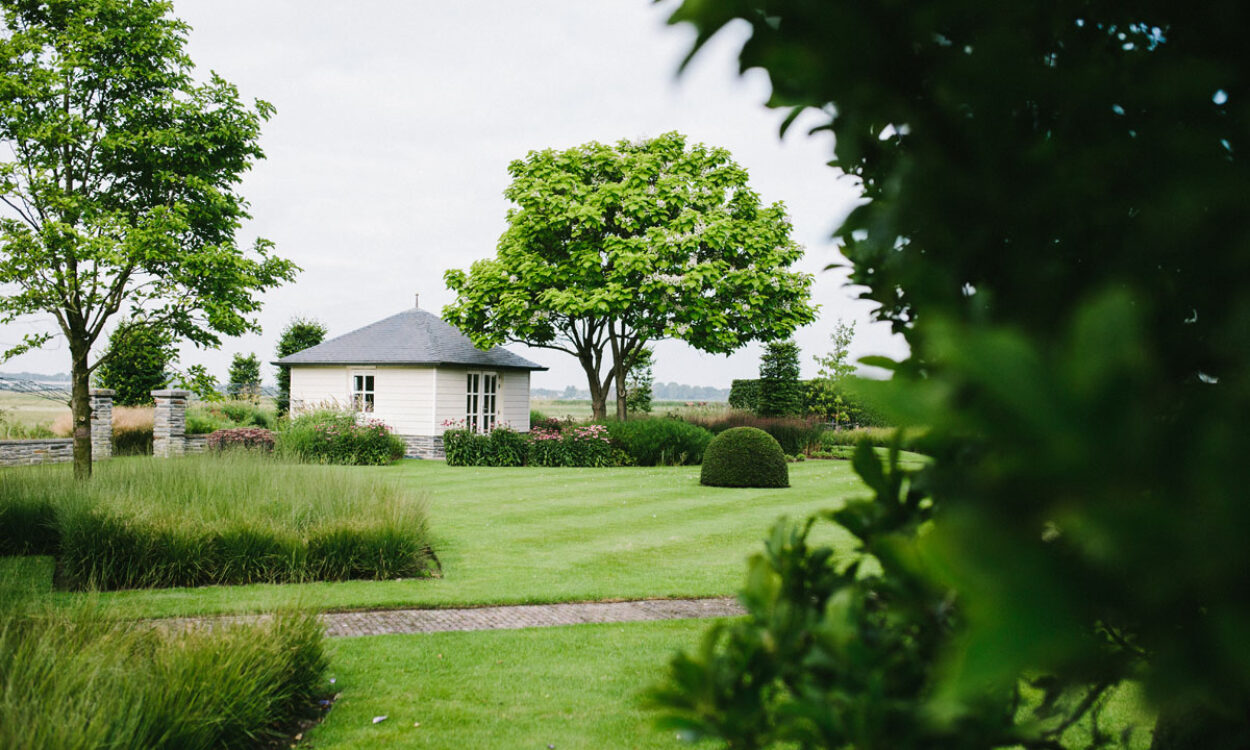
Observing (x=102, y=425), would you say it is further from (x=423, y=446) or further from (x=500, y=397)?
(x=500, y=397)

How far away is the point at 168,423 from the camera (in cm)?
2009

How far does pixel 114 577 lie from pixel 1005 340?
28.8ft

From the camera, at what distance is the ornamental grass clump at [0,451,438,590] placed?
24.0ft

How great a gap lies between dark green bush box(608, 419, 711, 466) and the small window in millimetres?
8092

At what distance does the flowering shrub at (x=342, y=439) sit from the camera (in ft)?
64.0

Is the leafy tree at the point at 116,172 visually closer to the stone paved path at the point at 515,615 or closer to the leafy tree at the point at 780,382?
the stone paved path at the point at 515,615

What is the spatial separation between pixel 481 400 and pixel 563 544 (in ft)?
53.1

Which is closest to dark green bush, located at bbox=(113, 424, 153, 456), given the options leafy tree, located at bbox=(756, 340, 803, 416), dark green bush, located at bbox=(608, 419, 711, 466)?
dark green bush, located at bbox=(608, 419, 711, 466)

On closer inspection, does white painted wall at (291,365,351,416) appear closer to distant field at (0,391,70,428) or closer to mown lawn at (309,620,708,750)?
distant field at (0,391,70,428)

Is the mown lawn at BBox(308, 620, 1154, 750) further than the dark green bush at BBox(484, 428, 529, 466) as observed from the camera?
No

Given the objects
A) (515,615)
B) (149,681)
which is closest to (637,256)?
(515,615)

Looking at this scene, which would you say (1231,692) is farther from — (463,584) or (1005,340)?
(463,584)

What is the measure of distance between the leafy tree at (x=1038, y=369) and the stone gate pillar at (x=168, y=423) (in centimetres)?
2249

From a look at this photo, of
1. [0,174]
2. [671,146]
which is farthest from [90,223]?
[671,146]
